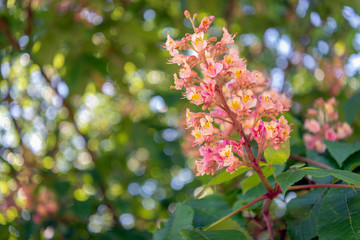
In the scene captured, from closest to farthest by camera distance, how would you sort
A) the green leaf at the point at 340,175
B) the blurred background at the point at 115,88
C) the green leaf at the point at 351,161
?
1. the green leaf at the point at 340,175
2. the green leaf at the point at 351,161
3. the blurred background at the point at 115,88

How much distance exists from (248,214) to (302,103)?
1.62 metres

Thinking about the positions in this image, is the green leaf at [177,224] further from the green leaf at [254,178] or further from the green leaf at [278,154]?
the green leaf at [278,154]

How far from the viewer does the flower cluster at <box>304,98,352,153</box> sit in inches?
56.8

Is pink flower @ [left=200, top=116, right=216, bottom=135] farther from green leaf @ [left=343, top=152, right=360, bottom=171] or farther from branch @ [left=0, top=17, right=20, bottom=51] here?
branch @ [left=0, top=17, right=20, bottom=51]

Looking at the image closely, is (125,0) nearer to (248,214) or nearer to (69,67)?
(69,67)

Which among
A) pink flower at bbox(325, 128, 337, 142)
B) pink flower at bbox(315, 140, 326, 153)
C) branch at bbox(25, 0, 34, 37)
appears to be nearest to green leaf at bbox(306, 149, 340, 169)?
pink flower at bbox(315, 140, 326, 153)

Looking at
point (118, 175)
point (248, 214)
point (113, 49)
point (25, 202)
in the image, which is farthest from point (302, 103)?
point (25, 202)

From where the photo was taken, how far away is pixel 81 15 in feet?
8.27

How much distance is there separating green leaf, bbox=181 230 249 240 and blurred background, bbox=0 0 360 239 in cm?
56

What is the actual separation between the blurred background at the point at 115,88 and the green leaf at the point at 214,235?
1.84 feet

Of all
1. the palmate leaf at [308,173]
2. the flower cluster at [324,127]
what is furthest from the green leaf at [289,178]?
the flower cluster at [324,127]

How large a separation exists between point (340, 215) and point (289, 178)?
0.65 ft

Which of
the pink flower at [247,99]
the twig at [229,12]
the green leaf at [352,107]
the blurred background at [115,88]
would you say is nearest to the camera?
the pink flower at [247,99]

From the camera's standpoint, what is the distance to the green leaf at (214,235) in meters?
0.88
